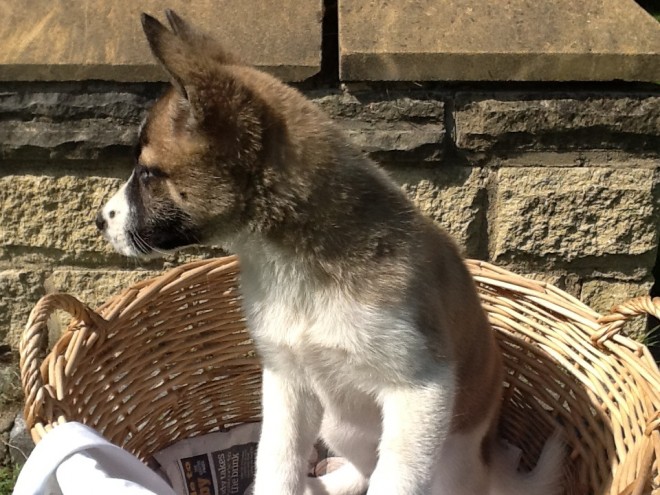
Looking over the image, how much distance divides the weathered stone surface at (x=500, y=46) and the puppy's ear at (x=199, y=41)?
1.87ft

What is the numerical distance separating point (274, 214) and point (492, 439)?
2.81 feet

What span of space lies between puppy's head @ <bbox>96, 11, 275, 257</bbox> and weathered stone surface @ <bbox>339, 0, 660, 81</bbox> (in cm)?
63

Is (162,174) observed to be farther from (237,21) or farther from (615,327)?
(615,327)

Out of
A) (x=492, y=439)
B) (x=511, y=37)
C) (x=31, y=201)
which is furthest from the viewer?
(x=31, y=201)

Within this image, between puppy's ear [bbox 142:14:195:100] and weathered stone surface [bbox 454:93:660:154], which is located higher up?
puppy's ear [bbox 142:14:195:100]

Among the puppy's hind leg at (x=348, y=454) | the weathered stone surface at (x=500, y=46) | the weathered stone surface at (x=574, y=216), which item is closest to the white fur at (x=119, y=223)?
the puppy's hind leg at (x=348, y=454)

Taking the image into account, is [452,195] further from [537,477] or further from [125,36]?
[125,36]

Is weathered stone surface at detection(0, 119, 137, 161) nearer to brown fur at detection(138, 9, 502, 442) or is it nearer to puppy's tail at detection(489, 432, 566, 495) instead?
brown fur at detection(138, 9, 502, 442)

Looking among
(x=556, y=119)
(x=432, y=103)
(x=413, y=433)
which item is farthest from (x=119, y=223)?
(x=556, y=119)

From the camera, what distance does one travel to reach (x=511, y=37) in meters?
2.09

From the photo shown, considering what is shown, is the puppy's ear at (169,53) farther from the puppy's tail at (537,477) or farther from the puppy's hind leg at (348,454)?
the puppy's tail at (537,477)

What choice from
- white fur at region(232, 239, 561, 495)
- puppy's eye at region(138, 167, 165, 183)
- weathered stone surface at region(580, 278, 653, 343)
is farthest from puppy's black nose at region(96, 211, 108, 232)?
weathered stone surface at region(580, 278, 653, 343)

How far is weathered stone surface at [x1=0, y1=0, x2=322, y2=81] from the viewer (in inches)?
82.4

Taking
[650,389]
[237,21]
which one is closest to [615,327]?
[650,389]
